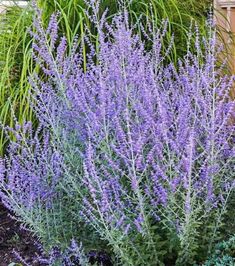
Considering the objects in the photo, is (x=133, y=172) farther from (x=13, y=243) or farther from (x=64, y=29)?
(x=64, y=29)

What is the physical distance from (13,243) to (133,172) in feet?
4.53

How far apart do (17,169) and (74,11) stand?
155 cm

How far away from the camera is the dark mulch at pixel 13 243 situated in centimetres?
284

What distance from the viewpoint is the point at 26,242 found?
3.00 m

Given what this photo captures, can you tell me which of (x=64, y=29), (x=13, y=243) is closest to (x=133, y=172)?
(x=13, y=243)

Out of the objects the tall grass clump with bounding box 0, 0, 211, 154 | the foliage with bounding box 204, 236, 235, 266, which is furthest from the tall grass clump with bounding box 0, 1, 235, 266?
the tall grass clump with bounding box 0, 0, 211, 154

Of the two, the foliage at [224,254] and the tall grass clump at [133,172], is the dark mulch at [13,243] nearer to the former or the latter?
the tall grass clump at [133,172]

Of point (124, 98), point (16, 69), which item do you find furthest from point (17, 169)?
point (16, 69)

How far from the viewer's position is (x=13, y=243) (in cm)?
301

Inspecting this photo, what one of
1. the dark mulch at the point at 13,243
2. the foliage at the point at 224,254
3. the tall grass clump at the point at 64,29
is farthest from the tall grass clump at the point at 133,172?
the tall grass clump at the point at 64,29

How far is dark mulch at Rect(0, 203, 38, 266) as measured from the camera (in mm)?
2835

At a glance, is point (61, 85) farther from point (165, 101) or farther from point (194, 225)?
point (194, 225)

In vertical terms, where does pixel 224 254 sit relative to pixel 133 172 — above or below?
below

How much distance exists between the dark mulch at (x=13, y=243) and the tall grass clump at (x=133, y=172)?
20.3 inches
